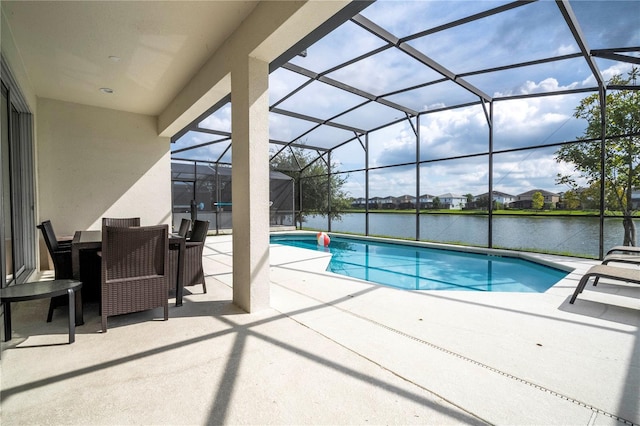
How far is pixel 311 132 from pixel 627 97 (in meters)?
7.31

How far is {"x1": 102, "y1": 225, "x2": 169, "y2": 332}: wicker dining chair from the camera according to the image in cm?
237

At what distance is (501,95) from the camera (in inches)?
257

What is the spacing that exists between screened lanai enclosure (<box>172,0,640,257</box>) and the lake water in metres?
0.03

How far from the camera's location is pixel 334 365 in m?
1.88

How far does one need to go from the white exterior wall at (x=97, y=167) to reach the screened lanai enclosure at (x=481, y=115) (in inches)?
44.4

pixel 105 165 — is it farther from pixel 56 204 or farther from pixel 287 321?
pixel 287 321

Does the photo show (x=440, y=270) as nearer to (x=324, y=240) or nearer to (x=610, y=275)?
(x=610, y=275)

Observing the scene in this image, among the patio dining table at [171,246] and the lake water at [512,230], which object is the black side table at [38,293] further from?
the lake water at [512,230]

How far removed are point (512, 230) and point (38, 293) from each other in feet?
27.4

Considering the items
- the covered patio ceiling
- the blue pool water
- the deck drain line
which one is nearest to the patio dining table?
the deck drain line

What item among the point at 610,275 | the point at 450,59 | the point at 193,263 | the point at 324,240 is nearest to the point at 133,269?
the point at 193,263

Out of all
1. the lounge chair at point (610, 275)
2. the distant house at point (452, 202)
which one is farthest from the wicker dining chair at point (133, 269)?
the distant house at point (452, 202)

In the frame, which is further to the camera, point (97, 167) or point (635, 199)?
point (635, 199)

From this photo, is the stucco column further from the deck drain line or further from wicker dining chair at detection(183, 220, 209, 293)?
the deck drain line
